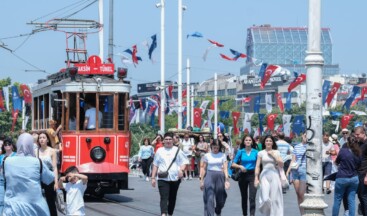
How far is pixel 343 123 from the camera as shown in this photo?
68.8m

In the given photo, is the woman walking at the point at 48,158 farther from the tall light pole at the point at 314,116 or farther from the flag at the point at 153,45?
the flag at the point at 153,45

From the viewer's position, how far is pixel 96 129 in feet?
87.4

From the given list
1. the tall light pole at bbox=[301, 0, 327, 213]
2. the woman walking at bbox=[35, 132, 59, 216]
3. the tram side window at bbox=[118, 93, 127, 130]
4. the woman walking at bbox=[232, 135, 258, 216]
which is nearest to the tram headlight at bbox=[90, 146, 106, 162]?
the tram side window at bbox=[118, 93, 127, 130]

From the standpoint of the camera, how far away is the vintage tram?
1042 inches

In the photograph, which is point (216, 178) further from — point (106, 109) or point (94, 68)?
point (94, 68)

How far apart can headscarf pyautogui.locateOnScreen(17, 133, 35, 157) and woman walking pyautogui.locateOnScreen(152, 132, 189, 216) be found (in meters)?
7.00

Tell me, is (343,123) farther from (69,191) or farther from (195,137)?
(69,191)

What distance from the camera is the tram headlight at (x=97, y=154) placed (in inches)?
1044

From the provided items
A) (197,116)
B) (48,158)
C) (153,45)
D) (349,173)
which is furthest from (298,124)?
(48,158)

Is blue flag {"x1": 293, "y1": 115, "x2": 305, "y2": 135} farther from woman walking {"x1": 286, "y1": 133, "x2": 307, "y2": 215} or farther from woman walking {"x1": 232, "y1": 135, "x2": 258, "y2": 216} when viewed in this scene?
woman walking {"x1": 232, "y1": 135, "x2": 258, "y2": 216}

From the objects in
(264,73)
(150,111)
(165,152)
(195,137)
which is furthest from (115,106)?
(150,111)

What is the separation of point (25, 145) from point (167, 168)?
7237mm

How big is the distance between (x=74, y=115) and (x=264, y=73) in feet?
110

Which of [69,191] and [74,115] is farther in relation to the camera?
[74,115]
